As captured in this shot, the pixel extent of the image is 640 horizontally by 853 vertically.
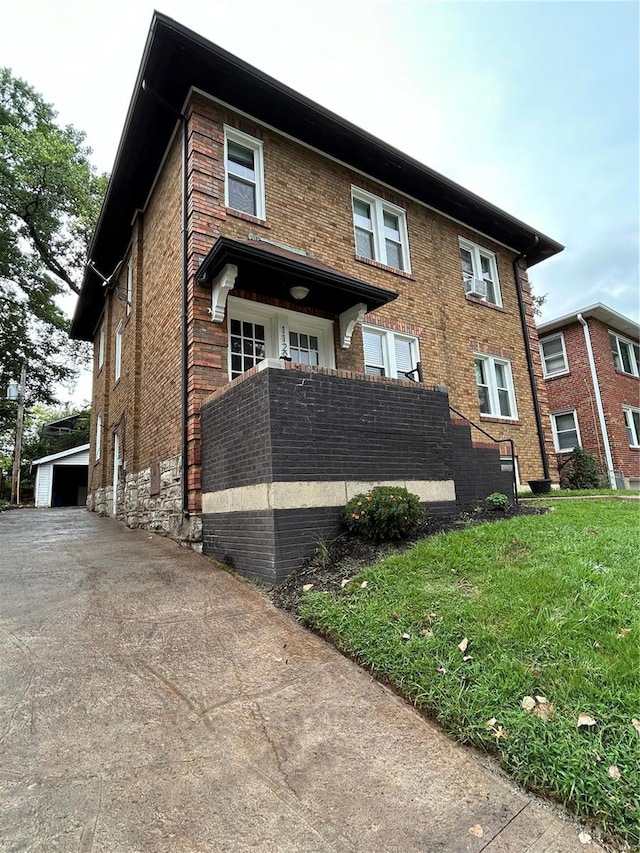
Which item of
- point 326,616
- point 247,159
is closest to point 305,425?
point 326,616

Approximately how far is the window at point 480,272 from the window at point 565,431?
7526 millimetres

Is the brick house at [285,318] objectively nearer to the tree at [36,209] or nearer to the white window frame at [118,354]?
the white window frame at [118,354]

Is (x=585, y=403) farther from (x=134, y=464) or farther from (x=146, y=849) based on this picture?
(x=146, y=849)

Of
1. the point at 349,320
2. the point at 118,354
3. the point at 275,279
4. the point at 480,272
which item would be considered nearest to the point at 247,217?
the point at 275,279

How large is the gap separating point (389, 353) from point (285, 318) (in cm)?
250

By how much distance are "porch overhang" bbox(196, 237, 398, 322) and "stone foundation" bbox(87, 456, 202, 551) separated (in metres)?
2.70

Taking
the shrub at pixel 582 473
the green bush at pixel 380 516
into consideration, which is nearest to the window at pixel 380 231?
the green bush at pixel 380 516

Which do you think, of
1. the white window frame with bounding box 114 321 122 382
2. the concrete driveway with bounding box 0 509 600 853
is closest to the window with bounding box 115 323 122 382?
the white window frame with bounding box 114 321 122 382

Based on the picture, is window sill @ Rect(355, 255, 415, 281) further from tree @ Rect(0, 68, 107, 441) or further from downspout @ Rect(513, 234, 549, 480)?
tree @ Rect(0, 68, 107, 441)

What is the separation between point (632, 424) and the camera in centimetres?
1816

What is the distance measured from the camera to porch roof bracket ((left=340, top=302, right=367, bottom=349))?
8.20m

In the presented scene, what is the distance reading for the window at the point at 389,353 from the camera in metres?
9.34

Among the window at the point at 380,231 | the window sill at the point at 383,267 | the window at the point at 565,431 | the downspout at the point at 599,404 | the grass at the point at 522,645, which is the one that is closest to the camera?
the grass at the point at 522,645

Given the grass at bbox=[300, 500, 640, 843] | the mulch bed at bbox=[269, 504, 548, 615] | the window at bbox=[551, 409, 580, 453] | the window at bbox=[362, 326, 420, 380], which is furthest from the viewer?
the window at bbox=[551, 409, 580, 453]
